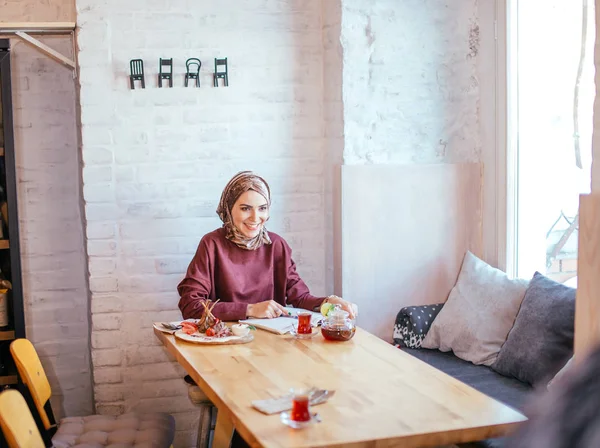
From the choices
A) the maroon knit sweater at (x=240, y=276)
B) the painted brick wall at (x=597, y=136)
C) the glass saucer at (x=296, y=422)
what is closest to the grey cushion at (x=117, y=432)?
the maroon knit sweater at (x=240, y=276)

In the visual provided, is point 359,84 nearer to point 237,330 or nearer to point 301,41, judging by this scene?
point 301,41

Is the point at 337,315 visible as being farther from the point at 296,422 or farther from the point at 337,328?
the point at 296,422

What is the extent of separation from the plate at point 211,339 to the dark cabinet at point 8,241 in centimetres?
123

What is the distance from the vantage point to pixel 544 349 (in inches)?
116

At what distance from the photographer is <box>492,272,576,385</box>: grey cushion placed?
9.55 feet

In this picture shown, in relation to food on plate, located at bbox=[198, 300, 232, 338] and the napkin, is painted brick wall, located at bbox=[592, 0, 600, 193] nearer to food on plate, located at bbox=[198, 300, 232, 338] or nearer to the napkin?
the napkin

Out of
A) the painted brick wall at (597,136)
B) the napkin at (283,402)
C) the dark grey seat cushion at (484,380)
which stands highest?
the painted brick wall at (597,136)

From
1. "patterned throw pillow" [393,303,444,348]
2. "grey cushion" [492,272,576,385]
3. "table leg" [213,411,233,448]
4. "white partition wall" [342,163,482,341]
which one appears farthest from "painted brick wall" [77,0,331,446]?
"table leg" [213,411,233,448]

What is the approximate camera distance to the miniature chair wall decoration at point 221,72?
12.5 feet

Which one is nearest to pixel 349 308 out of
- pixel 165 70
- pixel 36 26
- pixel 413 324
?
pixel 413 324

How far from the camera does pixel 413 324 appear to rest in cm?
365

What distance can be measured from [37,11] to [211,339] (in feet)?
7.08

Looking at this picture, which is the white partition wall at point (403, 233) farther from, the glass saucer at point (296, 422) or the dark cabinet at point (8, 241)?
the glass saucer at point (296, 422)

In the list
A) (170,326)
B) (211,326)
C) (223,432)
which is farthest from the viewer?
(170,326)
